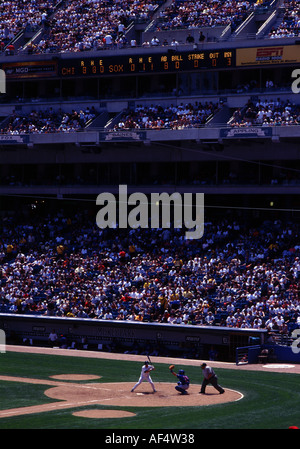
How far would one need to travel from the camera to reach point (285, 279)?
36.7 m

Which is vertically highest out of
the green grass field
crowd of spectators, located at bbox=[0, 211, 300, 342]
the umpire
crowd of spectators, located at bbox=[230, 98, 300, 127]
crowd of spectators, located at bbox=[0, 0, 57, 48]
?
crowd of spectators, located at bbox=[0, 0, 57, 48]

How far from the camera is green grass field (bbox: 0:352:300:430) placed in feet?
65.3

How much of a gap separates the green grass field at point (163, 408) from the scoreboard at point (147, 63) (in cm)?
1929

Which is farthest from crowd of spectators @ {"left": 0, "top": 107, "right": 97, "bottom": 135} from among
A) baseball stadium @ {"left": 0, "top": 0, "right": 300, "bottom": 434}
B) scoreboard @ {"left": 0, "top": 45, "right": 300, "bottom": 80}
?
scoreboard @ {"left": 0, "top": 45, "right": 300, "bottom": 80}

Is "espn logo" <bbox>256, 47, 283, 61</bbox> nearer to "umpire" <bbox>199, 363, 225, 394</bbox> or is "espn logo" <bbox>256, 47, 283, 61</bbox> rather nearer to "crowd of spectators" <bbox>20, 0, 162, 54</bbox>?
"crowd of spectators" <bbox>20, 0, 162, 54</bbox>

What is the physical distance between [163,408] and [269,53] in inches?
1039

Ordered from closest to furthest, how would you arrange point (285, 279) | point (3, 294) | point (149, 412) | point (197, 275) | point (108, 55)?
point (149, 412), point (285, 279), point (197, 275), point (3, 294), point (108, 55)

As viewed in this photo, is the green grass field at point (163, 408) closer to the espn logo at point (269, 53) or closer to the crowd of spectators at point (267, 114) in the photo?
the crowd of spectators at point (267, 114)

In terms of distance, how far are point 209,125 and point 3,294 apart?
47.2 ft

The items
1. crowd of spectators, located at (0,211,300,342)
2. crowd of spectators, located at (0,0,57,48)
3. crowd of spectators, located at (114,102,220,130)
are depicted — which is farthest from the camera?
crowd of spectators, located at (0,0,57,48)

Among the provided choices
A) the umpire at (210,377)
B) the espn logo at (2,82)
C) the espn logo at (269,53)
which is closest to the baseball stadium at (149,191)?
the espn logo at (269,53)

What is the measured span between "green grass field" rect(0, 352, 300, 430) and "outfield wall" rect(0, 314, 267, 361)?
3243 mm
